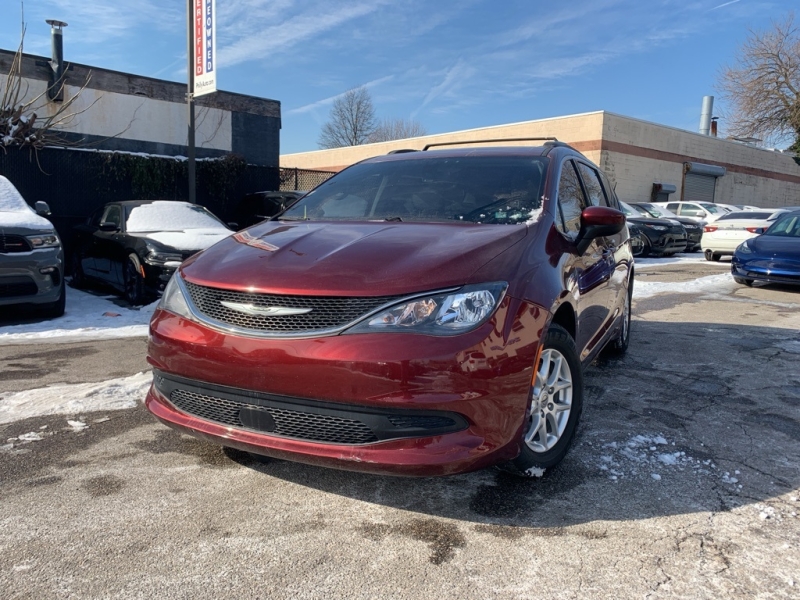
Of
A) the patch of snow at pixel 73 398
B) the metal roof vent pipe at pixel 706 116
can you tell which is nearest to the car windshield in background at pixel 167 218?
the patch of snow at pixel 73 398

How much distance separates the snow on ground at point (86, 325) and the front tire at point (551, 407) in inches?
183

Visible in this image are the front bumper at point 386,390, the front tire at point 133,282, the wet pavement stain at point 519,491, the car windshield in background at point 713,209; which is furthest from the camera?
the car windshield in background at point 713,209

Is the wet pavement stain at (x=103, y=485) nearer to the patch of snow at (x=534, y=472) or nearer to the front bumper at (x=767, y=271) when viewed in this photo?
the patch of snow at (x=534, y=472)

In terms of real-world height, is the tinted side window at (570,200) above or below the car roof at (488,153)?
below

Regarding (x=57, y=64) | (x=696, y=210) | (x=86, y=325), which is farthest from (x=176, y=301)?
(x=696, y=210)

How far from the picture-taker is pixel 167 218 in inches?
357

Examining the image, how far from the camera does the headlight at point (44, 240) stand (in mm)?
6801

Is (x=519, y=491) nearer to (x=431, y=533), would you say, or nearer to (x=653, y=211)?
(x=431, y=533)

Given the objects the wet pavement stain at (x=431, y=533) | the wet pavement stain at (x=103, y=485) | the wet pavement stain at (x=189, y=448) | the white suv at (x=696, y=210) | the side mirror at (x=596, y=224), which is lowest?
the wet pavement stain at (x=103, y=485)

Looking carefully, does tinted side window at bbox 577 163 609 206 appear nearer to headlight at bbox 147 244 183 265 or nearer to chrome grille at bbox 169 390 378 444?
chrome grille at bbox 169 390 378 444

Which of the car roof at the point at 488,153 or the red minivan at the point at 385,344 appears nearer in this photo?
the red minivan at the point at 385,344

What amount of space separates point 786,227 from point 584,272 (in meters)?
9.29

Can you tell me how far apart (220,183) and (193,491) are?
12.7 m

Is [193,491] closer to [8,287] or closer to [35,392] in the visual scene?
[35,392]
